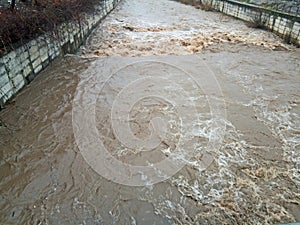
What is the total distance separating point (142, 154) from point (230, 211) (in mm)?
1489

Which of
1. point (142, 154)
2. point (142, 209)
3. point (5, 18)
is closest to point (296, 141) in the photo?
point (142, 154)

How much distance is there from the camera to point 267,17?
1044cm

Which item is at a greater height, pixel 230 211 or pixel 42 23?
pixel 42 23

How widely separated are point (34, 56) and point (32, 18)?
3.50ft

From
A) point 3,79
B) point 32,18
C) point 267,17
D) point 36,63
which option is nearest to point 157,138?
point 3,79

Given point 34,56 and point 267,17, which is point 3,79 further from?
point 267,17

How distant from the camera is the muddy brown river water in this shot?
3.18m

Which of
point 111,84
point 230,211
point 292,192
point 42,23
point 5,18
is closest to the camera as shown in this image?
point 230,211

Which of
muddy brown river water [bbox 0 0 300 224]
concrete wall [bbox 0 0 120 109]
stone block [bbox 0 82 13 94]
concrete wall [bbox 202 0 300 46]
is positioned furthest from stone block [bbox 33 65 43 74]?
concrete wall [bbox 202 0 300 46]

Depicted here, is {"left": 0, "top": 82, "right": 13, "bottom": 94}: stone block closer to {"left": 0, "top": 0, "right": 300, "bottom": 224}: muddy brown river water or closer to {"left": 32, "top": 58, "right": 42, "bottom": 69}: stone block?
{"left": 0, "top": 0, "right": 300, "bottom": 224}: muddy brown river water

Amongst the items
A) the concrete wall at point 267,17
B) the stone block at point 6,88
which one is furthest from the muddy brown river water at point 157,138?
the concrete wall at point 267,17

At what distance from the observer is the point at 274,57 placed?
310 inches

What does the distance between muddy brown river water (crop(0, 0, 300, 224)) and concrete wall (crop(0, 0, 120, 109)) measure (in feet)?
0.74

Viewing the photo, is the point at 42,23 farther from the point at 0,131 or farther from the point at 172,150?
the point at 172,150
